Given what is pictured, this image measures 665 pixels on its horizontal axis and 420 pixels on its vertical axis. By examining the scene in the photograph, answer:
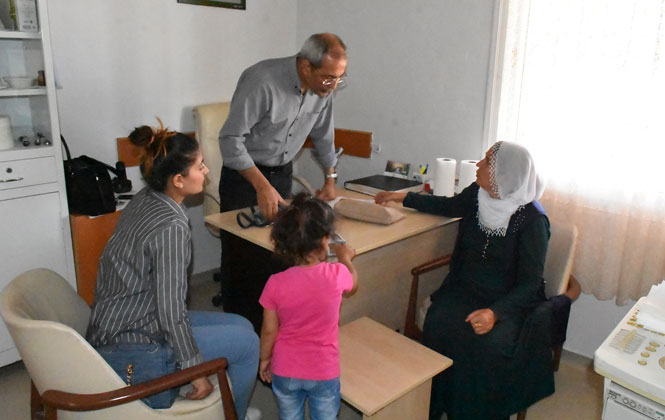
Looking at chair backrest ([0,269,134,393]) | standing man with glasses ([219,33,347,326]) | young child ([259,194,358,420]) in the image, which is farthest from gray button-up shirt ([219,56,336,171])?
chair backrest ([0,269,134,393])

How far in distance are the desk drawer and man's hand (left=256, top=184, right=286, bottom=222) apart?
1.04 meters

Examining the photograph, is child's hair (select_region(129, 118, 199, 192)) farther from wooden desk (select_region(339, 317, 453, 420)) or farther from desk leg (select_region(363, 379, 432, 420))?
desk leg (select_region(363, 379, 432, 420))

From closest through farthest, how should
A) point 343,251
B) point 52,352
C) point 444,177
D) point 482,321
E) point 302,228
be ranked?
point 52,352 < point 302,228 < point 343,251 < point 482,321 < point 444,177

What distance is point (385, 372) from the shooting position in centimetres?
188

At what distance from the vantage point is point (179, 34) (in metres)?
3.30

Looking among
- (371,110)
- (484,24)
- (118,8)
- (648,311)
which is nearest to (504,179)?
(648,311)

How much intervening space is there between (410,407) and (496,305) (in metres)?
0.57

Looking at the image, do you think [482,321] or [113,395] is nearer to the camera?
[113,395]

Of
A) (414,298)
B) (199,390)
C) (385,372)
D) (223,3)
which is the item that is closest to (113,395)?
(199,390)

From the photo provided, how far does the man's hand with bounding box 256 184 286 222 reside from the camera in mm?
2309

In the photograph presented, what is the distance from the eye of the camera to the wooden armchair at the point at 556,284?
2240mm

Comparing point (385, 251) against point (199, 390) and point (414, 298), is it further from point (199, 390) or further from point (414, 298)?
point (199, 390)

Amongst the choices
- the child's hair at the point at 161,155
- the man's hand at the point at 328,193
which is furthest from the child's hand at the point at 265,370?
the man's hand at the point at 328,193

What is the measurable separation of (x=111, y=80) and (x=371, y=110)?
1599 millimetres
